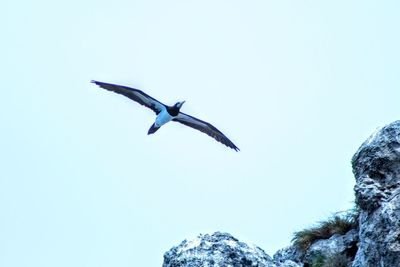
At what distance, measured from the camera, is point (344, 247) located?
12.6 metres

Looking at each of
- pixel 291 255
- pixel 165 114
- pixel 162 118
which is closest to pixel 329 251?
pixel 291 255

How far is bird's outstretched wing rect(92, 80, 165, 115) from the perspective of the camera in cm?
2052

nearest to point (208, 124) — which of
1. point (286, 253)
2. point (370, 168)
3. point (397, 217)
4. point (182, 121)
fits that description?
point (182, 121)

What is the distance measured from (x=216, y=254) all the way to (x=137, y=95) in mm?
10919

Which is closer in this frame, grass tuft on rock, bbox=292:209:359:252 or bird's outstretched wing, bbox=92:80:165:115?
grass tuft on rock, bbox=292:209:359:252

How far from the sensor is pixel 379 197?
11.1m

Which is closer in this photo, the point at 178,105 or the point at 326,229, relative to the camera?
the point at 326,229

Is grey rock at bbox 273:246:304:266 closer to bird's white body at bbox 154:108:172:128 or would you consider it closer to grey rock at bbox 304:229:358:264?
grey rock at bbox 304:229:358:264

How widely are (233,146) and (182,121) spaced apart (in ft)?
5.83

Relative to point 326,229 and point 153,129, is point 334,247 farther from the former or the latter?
point 153,129

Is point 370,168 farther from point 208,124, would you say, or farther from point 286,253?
point 208,124

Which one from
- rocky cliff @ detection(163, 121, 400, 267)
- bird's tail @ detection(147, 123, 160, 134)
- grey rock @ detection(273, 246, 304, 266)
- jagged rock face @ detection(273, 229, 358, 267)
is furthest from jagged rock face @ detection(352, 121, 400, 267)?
bird's tail @ detection(147, 123, 160, 134)

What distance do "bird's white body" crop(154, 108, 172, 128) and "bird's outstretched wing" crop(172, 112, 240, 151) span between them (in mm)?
568

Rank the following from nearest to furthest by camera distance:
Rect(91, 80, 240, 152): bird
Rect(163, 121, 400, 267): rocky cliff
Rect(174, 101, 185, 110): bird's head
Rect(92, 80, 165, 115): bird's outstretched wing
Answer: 1. Rect(163, 121, 400, 267): rocky cliff
2. Rect(92, 80, 165, 115): bird's outstretched wing
3. Rect(91, 80, 240, 152): bird
4. Rect(174, 101, 185, 110): bird's head
